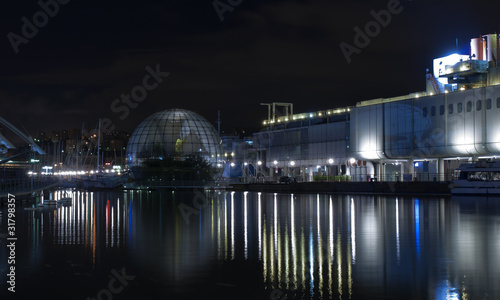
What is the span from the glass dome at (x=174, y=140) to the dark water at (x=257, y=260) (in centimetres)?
6533

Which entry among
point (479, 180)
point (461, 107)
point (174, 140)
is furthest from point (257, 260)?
point (174, 140)

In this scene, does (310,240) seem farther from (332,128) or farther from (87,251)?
(332,128)

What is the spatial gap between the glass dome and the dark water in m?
65.3

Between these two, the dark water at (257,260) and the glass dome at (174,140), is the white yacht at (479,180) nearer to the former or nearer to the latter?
the dark water at (257,260)

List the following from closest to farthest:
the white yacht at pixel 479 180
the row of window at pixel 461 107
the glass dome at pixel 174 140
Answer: the white yacht at pixel 479 180 < the row of window at pixel 461 107 < the glass dome at pixel 174 140

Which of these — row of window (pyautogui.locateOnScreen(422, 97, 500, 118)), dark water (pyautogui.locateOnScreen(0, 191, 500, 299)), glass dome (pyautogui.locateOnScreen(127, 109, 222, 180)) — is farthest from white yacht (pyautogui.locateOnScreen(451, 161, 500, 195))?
glass dome (pyautogui.locateOnScreen(127, 109, 222, 180))

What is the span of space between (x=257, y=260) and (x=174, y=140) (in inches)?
3189

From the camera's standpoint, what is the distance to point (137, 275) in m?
13.0

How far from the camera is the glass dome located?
9131cm

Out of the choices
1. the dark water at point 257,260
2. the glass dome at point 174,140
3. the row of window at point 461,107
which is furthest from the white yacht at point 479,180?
the glass dome at point 174,140

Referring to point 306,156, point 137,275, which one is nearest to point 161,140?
point 306,156

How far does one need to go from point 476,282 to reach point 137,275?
7023mm

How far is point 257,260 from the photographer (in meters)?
A: 15.0

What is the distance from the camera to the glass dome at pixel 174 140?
9131 cm
